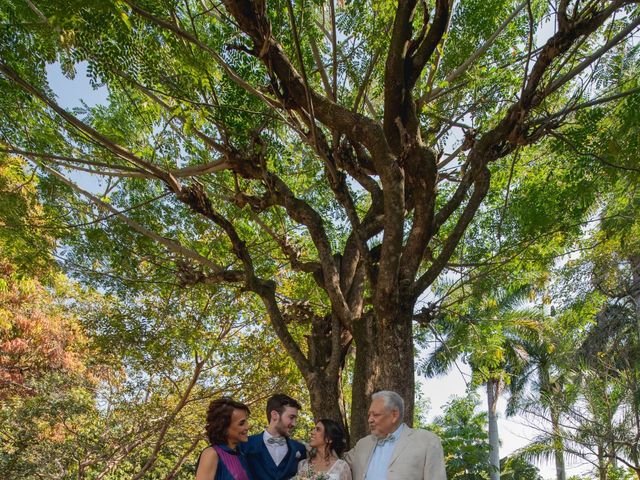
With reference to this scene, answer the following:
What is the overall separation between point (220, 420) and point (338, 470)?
2.81 ft

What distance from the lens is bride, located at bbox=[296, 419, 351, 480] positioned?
12.7 ft

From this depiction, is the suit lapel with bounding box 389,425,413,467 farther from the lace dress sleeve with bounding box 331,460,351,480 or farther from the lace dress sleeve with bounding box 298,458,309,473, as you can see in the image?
the lace dress sleeve with bounding box 298,458,309,473

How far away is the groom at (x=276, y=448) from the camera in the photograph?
4.04 meters

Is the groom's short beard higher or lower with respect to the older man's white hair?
lower

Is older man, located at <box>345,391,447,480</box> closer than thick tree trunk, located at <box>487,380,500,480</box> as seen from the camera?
Yes

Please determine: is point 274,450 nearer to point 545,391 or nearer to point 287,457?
point 287,457

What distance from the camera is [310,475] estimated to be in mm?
3875

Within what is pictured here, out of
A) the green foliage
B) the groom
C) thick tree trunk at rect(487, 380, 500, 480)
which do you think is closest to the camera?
the groom

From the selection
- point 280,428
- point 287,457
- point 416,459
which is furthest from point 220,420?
point 416,459

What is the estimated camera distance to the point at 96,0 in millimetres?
4484

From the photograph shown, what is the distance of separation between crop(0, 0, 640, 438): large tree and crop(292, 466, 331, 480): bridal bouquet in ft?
4.50

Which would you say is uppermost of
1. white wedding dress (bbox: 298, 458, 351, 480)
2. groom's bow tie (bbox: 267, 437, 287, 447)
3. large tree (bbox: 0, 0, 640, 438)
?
large tree (bbox: 0, 0, 640, 438)

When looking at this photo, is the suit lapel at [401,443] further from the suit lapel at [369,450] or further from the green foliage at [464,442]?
the green foliage at [464,442]

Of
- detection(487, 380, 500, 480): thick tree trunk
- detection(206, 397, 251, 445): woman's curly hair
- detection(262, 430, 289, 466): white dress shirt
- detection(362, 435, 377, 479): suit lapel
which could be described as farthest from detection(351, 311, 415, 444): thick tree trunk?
detection(487, 380, 500, 480): thick tree trunk
